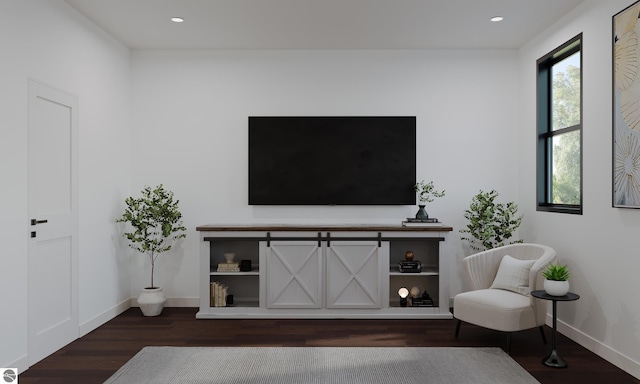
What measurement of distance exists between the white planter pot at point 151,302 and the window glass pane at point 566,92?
4265mm

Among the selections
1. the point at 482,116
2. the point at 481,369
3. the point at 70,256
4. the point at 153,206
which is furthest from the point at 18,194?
the point at 482,116

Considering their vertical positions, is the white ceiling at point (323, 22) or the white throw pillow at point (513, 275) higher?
the white ceiling at point (323, 22)

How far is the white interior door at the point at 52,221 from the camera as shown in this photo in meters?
3.80

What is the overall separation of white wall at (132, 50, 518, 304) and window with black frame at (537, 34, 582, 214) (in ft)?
1.84

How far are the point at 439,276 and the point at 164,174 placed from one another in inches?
123

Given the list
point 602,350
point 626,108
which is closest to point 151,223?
point 602,350

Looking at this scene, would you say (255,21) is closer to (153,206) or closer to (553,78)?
(153,206)

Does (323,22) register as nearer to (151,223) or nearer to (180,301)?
(151,223)

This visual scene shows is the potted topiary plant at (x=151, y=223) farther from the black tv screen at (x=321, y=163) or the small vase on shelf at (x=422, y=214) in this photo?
Answer: the small vase on shelf at (x=422, y=214)

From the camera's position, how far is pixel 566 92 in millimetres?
4770

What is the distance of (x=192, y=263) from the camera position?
5684mm

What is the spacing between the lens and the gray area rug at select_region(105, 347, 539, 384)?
3.45m

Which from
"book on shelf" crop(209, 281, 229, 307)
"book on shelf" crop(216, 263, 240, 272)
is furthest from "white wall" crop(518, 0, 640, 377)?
"book on shelf" crop(209, 281, 229, 307)

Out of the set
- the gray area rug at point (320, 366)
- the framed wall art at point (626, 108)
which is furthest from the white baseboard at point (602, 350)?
the framed wall art at point (626, 108)
